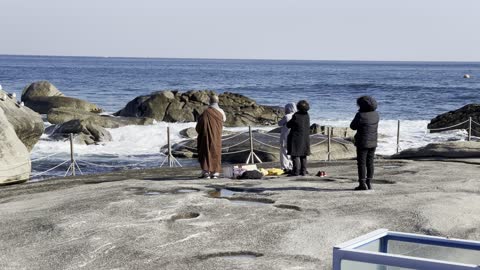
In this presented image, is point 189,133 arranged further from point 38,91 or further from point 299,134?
point 38,91

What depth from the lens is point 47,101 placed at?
4566cm

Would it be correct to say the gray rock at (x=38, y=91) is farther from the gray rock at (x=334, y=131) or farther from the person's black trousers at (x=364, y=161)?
the person's black trousers at (x=364, y=161)

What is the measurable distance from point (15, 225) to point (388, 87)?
73207 millimetres

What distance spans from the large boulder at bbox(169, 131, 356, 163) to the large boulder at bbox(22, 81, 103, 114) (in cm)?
1938

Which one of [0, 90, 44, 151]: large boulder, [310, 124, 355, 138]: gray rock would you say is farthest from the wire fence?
[310, 124, 355, 138]: gray rock

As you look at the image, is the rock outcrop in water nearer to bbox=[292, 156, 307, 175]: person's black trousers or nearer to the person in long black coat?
bbox=[292, 156, 307, 175]: person's black trousers

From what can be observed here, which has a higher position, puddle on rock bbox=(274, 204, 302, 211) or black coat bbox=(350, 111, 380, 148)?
black coat bbox=(350, 111, 380, 148)

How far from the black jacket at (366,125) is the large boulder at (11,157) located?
22.2ft

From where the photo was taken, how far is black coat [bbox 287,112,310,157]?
547 inches

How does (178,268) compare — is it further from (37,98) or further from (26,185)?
(37,98)

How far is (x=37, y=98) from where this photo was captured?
154ft

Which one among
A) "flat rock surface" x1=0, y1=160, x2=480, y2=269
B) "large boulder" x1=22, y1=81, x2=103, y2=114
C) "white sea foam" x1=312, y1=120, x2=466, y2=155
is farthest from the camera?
"large boulder" x1=22, y1=81, x2=103, y2=114

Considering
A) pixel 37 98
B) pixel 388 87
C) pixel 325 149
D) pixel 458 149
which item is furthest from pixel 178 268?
pixel 388 87

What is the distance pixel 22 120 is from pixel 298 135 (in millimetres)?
6389
